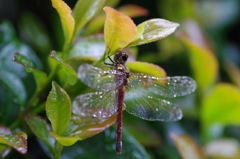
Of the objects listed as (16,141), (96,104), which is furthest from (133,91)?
(16,141)

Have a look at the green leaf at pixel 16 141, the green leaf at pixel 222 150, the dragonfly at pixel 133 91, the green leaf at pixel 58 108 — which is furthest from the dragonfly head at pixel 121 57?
the green leaf at pixel 222 150

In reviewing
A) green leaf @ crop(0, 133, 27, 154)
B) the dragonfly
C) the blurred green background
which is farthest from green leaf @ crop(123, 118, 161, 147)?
green leaf @ crop(0, 133, 27, 154)

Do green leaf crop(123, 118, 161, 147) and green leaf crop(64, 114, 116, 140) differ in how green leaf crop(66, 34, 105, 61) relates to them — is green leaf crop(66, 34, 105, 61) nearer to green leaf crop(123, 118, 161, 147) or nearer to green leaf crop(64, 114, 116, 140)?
green leaf crop(64, 114, 116, 140)

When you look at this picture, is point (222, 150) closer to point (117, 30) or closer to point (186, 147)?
point (186, 147)

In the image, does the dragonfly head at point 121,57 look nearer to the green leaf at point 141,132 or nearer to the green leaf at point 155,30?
the green leaf at point 155,30

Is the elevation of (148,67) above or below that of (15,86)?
above
